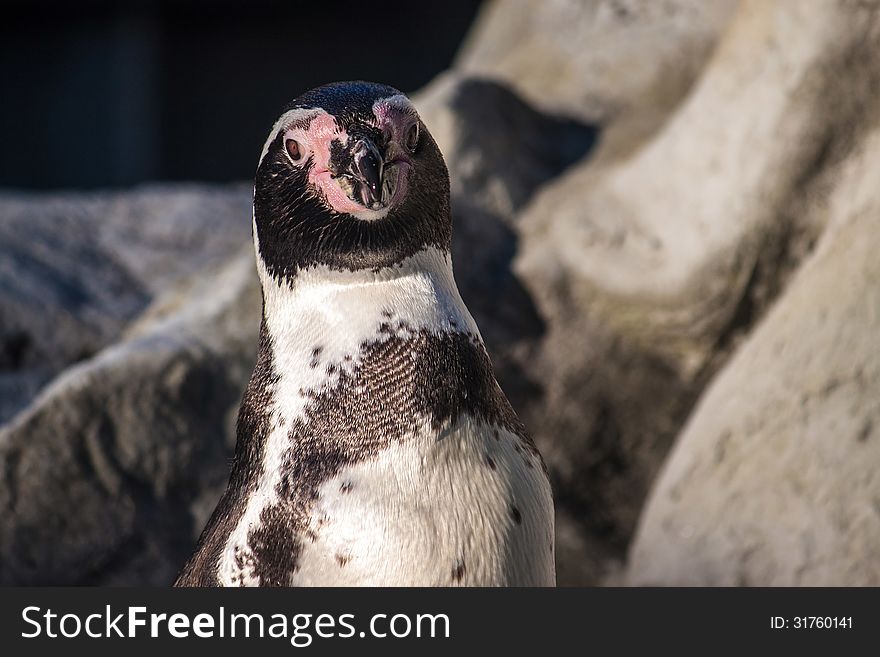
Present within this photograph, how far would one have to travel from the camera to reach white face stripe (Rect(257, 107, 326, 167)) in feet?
6.84

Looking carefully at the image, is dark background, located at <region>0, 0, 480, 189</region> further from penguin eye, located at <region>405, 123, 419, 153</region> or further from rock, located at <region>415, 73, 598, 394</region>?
penguin eye, located at <region>405, 123, 419, 153</region>

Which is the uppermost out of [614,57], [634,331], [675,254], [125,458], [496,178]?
[614,57]

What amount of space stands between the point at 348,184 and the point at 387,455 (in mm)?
425

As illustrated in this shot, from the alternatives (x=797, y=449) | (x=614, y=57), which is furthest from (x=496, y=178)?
(x=797, y=449)

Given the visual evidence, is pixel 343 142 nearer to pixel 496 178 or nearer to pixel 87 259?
pixel 496 178

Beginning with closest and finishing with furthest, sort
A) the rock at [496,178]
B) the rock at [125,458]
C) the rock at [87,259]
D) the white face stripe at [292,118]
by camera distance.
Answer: the white face stripe at [292,118], the rock at [125,458], the rock at [496,178], the rock at [87,259]

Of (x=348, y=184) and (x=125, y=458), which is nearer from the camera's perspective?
(x=348, y=184)

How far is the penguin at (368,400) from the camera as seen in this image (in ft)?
Answer: 6.52

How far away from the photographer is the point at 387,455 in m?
2.00

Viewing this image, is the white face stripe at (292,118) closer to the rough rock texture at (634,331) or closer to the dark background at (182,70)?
the rough rock texture at (634,331)

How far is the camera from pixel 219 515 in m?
2.22

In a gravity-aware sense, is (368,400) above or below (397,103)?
below

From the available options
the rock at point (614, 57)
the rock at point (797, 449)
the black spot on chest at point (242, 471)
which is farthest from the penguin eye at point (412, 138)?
the rock at point (614, 57)

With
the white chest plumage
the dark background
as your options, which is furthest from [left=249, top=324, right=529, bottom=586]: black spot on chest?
the dark background
